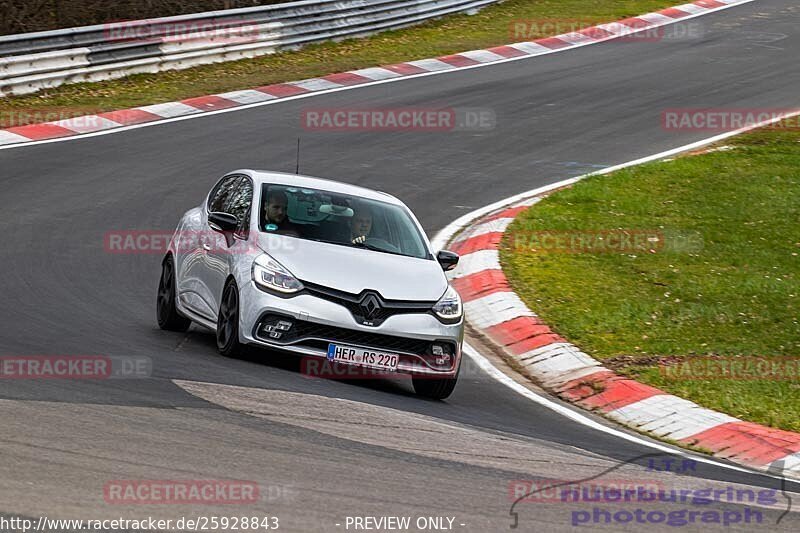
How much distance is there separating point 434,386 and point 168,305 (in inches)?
104

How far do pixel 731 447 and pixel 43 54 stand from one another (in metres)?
14.8

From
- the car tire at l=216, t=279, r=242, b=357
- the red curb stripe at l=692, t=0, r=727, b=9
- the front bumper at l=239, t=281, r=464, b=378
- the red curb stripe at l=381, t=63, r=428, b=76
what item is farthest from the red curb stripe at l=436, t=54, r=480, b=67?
the front bumper at l=239, t=281, r=464, b=378

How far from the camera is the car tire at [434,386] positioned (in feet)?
31.2

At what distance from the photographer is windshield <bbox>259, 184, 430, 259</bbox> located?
10109 millimetres

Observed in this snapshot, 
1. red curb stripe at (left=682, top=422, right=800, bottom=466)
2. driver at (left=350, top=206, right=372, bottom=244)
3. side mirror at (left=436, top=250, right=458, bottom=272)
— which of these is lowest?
red curb stripe at (left=682, top=422, right=800, bottom=466)

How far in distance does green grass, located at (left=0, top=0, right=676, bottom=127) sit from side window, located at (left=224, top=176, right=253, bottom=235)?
8.84 m

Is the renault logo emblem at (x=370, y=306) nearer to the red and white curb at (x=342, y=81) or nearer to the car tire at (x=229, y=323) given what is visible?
the car tire at (x=229, y=323)

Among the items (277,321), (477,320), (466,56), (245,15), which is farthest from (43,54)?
(277,321)

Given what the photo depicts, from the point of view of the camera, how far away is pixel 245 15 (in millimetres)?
24297

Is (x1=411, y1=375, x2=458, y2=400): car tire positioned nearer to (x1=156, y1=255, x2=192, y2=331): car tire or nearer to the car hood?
the car hood

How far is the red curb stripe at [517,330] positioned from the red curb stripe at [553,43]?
16494mm

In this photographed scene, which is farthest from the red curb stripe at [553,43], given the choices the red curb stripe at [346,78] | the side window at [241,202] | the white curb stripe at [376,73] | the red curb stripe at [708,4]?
the side window at [241,202]

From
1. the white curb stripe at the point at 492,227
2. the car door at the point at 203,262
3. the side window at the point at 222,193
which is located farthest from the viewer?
the white curb stripe at the point at 492,227

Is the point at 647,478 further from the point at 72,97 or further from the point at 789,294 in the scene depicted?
the point at 72,97
